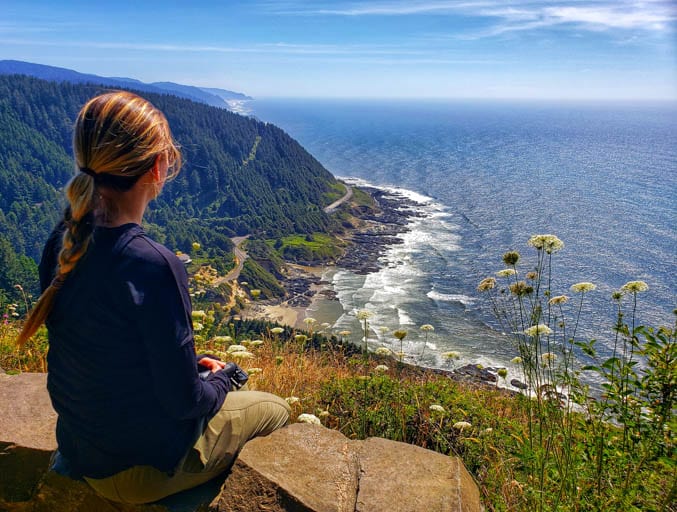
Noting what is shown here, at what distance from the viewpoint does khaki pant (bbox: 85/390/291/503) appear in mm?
2660

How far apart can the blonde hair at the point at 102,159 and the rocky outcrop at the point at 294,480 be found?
1268 mm

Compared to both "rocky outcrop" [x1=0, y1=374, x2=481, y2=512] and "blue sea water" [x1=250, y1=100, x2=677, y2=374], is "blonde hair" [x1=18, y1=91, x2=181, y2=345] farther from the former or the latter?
"blue sea water" [x1=250, y1=100, x2=677, y2=374]

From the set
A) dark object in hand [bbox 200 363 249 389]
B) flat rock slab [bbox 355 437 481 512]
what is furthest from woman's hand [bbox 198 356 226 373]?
flat rock slab [bbox 355 437 481 512]

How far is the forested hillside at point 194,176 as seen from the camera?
115 m

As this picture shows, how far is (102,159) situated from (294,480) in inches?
76.9

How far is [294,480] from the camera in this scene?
→ 9.44ft

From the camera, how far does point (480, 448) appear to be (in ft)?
14.1

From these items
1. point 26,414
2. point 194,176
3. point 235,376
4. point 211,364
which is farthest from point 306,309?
point 194,176

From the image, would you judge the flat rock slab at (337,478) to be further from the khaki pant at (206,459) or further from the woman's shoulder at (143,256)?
the woman's shoulder at (143,256)

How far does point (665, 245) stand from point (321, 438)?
2736 inches

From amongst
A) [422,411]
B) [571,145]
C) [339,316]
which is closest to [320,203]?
[339,316]

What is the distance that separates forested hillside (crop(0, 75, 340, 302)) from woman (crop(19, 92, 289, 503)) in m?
93.6

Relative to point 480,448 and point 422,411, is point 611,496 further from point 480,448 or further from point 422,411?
point 422,411

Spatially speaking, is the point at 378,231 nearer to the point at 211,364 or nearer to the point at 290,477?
the point at 211,364
